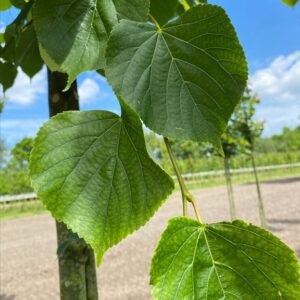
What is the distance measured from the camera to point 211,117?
365 millimetres

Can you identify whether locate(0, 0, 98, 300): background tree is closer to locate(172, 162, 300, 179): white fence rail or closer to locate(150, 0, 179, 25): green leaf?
locate(150, 0, 179, 25): green leaf

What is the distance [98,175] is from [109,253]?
18.8 ft

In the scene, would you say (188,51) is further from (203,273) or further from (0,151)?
(0,151)

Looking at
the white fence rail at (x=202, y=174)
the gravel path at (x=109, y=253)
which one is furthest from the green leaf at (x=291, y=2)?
the white fence rail at (x=202, y=174)

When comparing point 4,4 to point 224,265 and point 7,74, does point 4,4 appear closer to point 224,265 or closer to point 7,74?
point 7,74

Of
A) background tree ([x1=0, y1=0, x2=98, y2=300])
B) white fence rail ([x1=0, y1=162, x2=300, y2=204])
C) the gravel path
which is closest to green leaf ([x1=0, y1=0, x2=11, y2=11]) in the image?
background tree ([x1=0, y1=0, x2=98, y2=300])

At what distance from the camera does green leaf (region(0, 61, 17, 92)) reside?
0.78 m

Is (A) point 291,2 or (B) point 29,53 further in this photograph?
(A) point 291,2

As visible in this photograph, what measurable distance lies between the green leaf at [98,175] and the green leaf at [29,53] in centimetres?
33

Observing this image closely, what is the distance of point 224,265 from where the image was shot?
13.7 inches

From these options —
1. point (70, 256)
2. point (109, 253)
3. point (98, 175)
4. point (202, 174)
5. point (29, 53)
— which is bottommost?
point (109, 253)

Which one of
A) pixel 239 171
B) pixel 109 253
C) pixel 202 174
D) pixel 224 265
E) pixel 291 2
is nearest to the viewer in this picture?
pixel 224 265

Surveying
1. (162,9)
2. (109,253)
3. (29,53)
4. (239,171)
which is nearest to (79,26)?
(162,9)

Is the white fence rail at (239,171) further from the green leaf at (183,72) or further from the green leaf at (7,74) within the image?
the green leaf at (183,72)
